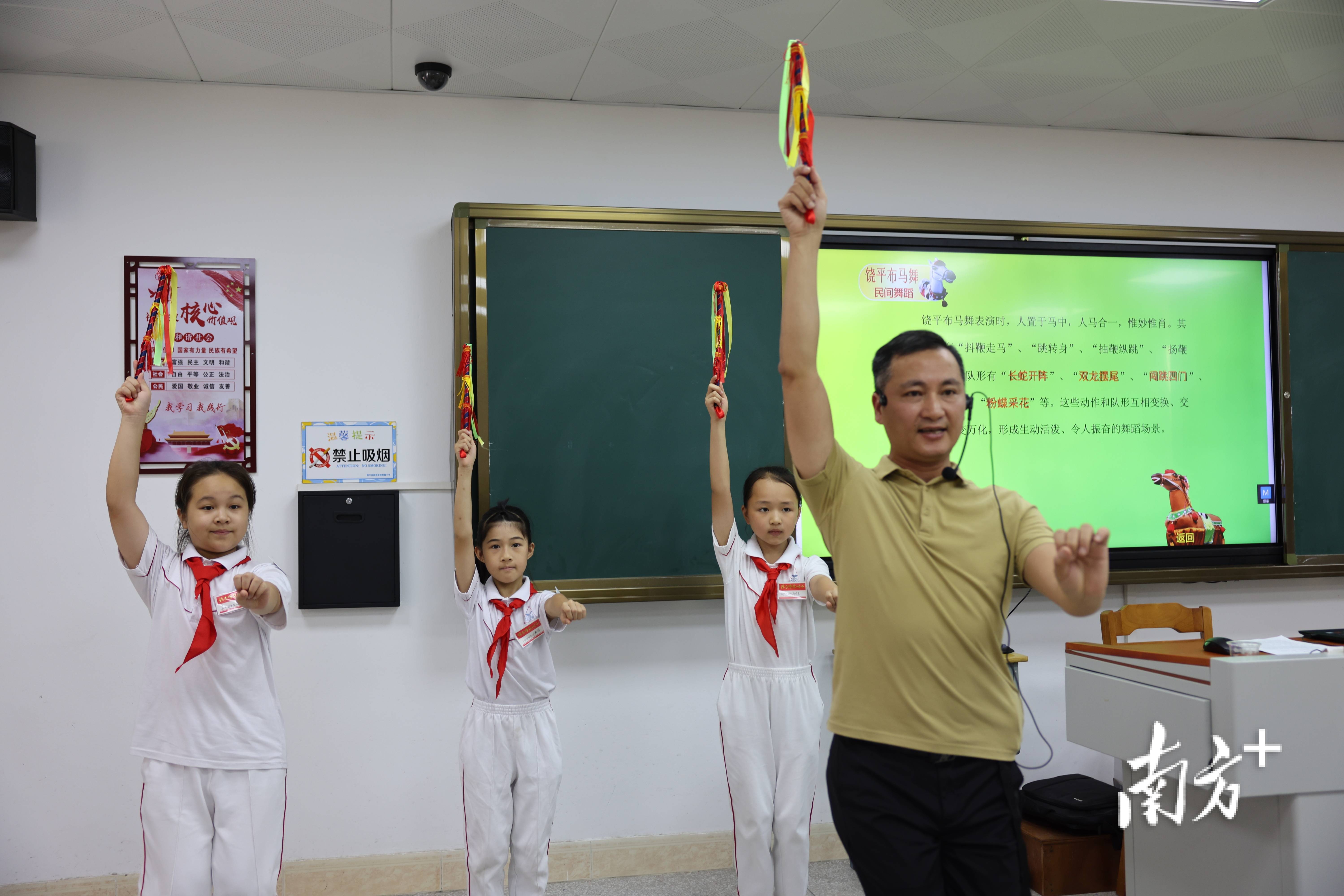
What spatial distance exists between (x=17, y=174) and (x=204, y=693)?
76.6 inches

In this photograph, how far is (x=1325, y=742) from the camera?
230 cm

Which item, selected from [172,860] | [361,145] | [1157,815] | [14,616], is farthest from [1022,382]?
[14,616]

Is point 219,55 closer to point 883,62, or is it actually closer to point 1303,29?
point 883,62

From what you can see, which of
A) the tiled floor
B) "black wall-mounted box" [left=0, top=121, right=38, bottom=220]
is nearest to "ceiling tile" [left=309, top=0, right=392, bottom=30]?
"black wall-mounted box" [left=0, top=121, right=38, bottom=220]

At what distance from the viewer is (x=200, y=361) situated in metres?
3.12

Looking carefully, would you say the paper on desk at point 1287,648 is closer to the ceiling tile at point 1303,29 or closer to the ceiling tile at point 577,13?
the ceiling tile at point 1303,29

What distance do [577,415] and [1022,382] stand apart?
1747 mm

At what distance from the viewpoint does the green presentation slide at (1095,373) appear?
3.45 metres

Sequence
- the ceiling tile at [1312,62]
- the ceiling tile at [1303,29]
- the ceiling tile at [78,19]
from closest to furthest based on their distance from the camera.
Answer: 1. the ceiling tile at [78,19]
2. the ceiling tile at [1303,29]
3. the ceiling tile at [1312,62]

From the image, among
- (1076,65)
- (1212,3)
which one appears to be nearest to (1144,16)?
(1212,3)

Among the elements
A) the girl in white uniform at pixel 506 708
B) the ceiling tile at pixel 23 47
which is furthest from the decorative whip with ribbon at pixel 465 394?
the ceiling tile at pixel 23 47

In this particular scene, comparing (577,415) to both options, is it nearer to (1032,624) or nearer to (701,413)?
(701,413)

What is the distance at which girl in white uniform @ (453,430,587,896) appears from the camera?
2557 mm

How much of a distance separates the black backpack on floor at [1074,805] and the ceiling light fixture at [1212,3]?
2.57 m
